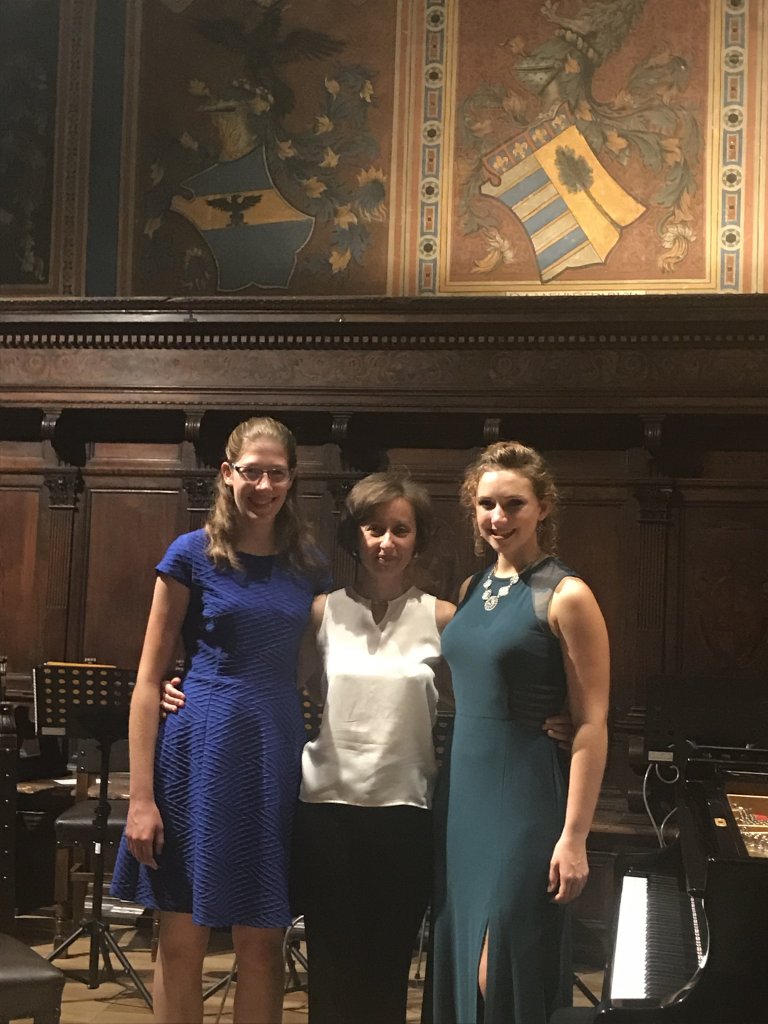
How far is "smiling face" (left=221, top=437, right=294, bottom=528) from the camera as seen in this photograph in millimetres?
2590

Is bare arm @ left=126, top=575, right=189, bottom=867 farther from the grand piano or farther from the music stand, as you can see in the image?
the music stand

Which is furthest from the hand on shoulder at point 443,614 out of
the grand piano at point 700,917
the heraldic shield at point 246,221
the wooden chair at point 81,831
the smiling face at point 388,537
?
the heraldic shield at point 246,221

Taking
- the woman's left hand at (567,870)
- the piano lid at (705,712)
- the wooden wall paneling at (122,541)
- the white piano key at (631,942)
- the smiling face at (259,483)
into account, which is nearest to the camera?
the white piano key at (631,942)

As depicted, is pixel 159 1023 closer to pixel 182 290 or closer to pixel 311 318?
pixel 311 318

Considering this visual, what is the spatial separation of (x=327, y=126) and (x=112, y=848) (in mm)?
3754

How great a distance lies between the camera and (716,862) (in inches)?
79.0

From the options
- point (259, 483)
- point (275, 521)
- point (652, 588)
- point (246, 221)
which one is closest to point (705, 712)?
point (652, 588)

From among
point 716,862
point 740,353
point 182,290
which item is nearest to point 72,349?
point 182,290

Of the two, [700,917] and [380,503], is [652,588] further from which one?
[700,917]

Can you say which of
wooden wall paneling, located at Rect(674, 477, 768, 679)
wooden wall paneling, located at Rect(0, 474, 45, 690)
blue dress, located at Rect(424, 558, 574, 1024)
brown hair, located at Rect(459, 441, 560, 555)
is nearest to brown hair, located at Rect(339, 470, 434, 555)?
brown hair, located at Rect(459, 441, 560, 555)

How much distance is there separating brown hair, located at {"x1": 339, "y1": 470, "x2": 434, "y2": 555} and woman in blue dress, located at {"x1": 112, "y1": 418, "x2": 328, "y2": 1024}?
14 centimetres

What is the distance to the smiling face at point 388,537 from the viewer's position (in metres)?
2.60

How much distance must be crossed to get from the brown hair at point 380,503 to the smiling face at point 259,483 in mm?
157

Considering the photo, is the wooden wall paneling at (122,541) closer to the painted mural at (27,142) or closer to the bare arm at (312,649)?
the painted mural at (27,142)
